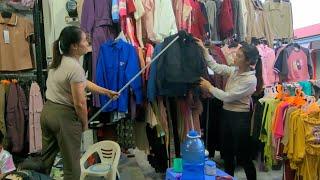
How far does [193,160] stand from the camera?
1993mm

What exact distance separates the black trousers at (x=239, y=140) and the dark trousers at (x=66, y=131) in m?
1.30

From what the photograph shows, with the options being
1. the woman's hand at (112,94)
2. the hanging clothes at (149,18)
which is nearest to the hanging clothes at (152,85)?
the woman's hand at (112,94)

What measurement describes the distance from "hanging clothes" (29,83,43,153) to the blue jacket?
3.01 ft

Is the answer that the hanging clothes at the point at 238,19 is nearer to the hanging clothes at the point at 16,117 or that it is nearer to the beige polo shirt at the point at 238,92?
the beige polo shirt at the point at 238,92

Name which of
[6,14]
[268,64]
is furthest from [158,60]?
[6,14]

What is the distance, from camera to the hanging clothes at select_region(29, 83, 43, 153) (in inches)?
140

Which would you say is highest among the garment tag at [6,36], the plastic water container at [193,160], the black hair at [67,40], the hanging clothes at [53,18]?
the hanging clothes at [53,18]

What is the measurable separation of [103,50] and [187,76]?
31.1 inches

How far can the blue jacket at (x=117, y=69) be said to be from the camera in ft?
10.1

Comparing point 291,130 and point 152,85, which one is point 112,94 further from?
point 291,130

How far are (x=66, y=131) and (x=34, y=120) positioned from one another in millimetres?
1369

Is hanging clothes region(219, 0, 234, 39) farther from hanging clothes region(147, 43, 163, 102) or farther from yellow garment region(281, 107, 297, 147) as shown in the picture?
yellow garment region(281, 107, 297, 147)

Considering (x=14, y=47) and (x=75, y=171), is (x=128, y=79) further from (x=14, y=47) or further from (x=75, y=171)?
(x=14, y=47)

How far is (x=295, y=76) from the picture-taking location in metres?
4.11
